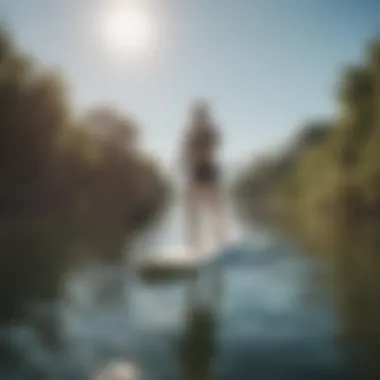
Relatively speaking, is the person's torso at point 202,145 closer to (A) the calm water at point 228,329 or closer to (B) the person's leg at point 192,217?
(B) the person's leg at point 192,217

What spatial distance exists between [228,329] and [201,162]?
2.10 feet

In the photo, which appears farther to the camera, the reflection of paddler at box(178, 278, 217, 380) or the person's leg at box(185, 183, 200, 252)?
the person's leg at box(185, 183, 200, 252)

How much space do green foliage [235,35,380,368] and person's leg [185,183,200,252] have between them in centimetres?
30

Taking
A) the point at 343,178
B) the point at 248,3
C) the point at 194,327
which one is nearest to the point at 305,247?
the point at 343,178

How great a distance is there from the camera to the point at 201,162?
257cm

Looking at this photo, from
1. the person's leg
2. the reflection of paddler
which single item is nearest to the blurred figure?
the person's leg

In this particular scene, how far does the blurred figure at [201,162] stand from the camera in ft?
8.30

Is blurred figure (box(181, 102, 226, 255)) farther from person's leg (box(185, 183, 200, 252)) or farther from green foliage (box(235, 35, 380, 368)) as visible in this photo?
green foliage (box(235, 35, 380, 368))

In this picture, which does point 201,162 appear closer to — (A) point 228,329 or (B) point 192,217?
(B) point 192,217

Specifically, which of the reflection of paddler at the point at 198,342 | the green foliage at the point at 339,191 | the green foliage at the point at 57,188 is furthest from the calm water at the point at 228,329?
the green foliage at the point at 57,188

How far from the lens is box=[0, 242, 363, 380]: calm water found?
2160mm

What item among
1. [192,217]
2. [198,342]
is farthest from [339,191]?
[198,342]

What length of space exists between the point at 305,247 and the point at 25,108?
1.79m

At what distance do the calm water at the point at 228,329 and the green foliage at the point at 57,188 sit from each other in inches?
14.0
